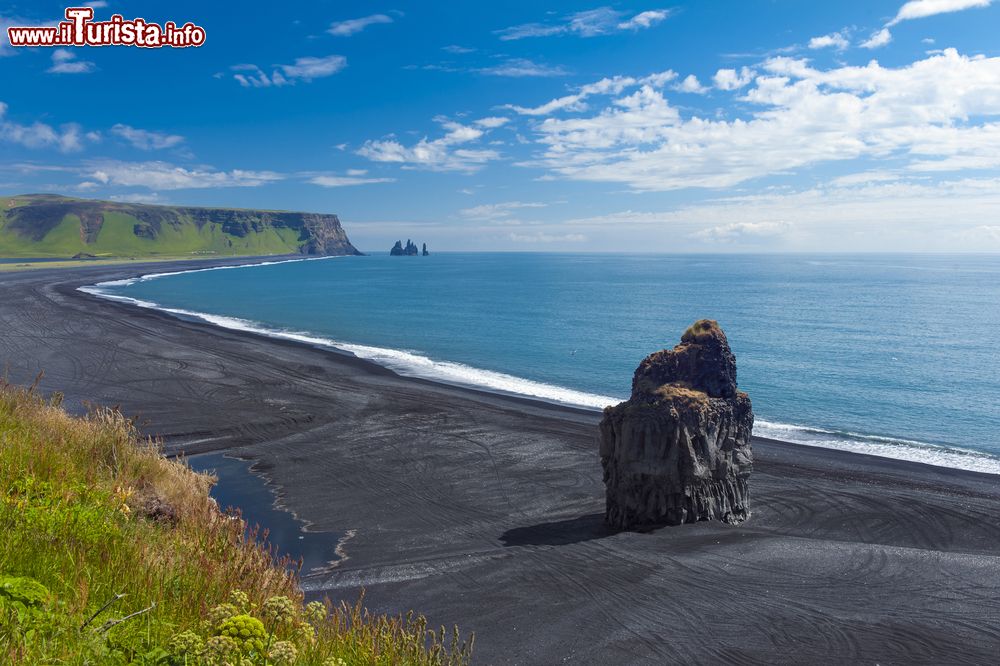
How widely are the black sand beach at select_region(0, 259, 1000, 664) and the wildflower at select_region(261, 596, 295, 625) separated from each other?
23.1ft

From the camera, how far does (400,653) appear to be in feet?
20.8

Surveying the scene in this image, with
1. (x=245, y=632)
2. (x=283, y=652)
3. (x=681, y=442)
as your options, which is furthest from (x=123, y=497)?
(x=681, y=442)

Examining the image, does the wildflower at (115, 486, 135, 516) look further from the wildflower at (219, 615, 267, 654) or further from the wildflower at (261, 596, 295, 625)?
the wildflower at (219, 615, 267, 654)

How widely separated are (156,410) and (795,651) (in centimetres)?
3124

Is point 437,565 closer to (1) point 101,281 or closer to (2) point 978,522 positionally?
(2) point 978,522

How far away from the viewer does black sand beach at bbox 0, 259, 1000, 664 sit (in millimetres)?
13383

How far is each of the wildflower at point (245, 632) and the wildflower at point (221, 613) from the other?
0.52ft

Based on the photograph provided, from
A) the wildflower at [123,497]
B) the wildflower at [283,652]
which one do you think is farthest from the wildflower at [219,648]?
the wildflower at [123,497]

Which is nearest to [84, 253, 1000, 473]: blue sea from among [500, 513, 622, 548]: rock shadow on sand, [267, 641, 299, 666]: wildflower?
[500, 513, 622, 548]: rock shadow on sand

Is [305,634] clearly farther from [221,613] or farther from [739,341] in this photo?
[739,341]

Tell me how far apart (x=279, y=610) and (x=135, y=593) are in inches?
55.6

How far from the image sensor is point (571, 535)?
19125 millimetres

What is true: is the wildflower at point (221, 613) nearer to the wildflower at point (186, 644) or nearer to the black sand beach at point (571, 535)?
the wildflower at point (186, 644)

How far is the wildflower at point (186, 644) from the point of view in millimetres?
5136
